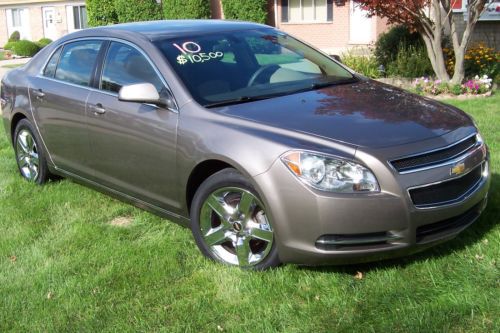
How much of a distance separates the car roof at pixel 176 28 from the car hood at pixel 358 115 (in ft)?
3.39

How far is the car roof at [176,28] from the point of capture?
16.1ft

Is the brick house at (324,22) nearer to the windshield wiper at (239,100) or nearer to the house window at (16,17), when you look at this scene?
the windshield wiper at (239,100)

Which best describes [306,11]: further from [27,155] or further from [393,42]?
[27,155]

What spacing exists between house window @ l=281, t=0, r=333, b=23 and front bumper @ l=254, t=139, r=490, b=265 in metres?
21.4

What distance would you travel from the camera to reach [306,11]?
2489 cm

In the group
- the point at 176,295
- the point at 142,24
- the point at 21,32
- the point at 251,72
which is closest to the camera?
the point at 176,295

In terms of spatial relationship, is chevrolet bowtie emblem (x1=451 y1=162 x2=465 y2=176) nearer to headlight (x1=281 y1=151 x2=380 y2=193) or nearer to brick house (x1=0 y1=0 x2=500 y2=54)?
headlight (x1=281 y1=151 x2=380 y2=193)

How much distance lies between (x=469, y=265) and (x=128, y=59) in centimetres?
292

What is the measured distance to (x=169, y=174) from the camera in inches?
171

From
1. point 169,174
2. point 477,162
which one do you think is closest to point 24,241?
point 169,174

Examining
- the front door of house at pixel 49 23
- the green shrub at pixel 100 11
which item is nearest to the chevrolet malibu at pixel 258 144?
the green shrub at pixel 100 11

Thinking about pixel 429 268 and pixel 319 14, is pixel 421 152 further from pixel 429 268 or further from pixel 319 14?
pixel 319 14

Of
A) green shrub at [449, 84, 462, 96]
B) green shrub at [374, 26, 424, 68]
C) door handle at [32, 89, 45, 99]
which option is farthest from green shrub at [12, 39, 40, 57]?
door handle at [32, 89, 45, 99]

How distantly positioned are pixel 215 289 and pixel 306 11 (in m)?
22.3
